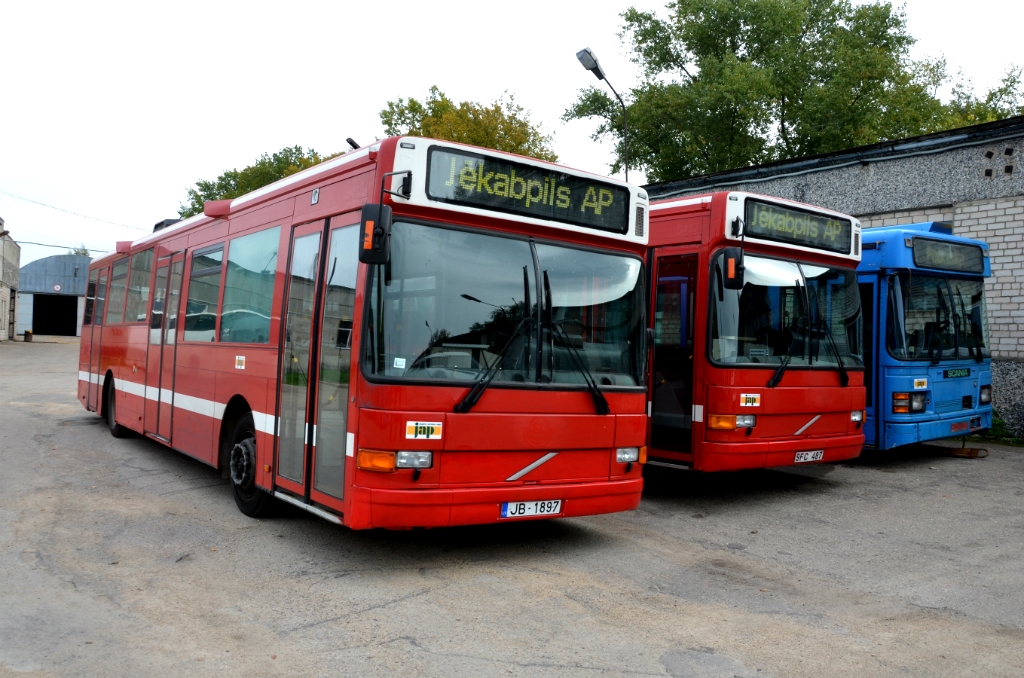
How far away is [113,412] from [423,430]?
887 centimetres

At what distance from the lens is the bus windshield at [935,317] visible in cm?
1095

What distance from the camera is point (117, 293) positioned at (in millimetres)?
13016

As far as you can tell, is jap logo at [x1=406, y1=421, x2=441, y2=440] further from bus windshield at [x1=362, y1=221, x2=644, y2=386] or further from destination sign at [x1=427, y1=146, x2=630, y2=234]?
destination sign at [x1=427, y1=146, x2=630, y2=234]

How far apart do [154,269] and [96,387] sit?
391cm

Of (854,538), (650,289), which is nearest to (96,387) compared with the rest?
(650,289)

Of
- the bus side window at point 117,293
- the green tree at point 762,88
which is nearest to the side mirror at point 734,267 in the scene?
the bus side window at point 117,293

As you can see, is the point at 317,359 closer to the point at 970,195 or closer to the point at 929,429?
the point at 929,429

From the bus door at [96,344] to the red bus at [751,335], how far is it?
9.14 m

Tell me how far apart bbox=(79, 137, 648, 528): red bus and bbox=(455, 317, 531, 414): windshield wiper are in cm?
1

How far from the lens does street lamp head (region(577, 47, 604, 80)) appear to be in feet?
68.5

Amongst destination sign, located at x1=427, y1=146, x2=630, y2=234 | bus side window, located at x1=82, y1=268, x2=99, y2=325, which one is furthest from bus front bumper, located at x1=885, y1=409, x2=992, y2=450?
bus side window, located at x1=82, y1=268, x2=99, y2=325

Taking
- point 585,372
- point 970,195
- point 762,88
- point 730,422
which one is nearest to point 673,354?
point 730,422

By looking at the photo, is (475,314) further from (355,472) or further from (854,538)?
(854,538)

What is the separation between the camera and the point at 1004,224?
49.8 feet
